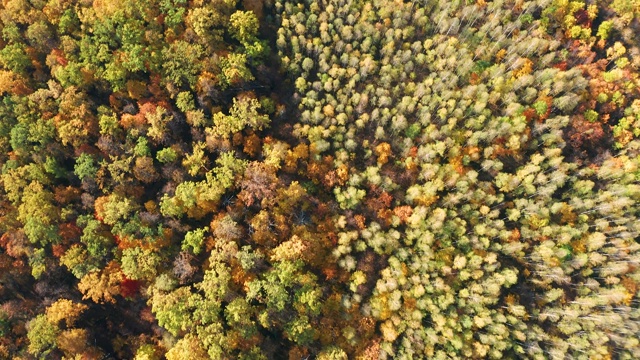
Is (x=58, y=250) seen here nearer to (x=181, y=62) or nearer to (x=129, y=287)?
(x=129, y=287)

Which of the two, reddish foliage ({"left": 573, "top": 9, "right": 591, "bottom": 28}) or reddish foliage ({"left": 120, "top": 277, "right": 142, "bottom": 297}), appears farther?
reddish foliage ({"left": 573, "top": 9, "right": 591, "bottom": 28})

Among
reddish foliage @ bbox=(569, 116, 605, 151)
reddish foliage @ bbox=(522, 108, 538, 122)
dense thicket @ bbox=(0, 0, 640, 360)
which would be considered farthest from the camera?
reddish foliage @ bbox=(522, 108, 538, 122)

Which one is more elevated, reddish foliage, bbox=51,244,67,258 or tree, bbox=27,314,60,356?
reddish foliage, bbox=51,244,67,258

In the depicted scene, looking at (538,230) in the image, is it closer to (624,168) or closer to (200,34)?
(624,168)

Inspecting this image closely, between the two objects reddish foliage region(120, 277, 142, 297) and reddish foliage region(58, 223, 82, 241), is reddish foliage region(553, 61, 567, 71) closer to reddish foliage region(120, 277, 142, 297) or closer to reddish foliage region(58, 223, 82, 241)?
reddish foliage region(120, 277, 142, 297)

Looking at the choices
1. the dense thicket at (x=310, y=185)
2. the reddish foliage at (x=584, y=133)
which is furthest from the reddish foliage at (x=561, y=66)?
the reddish foliage at (x=584, y=133)

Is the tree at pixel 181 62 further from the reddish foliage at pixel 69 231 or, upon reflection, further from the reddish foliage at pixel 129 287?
the reddish foliage at pixel 129 287

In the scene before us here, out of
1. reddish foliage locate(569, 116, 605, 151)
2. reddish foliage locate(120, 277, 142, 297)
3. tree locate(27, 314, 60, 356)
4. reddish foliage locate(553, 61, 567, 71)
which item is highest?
reddish foliage locate(553, 61, 567, 71)

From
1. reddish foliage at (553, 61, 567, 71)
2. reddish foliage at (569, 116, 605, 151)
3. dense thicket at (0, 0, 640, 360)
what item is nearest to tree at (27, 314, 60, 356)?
dense thicket at (0, 0, 640, 360)
